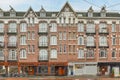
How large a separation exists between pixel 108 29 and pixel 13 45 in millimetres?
22242

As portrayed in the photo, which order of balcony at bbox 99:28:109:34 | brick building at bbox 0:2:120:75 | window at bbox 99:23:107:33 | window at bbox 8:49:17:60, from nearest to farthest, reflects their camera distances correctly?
brick building at bbox 0:2:120:75 → window at bbox 8:49:17:60 → balcony at bbox 99:28:109:34 → window at bbox 99:23:107:33

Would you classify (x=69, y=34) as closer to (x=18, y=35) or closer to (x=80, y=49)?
(x=80, y=49)

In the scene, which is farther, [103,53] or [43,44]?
[103,53]

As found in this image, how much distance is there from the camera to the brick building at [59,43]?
8006cm

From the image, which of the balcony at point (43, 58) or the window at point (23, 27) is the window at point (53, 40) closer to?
the balcony at point (43, 58)

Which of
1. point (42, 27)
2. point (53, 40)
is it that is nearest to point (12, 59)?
point (42, 27)

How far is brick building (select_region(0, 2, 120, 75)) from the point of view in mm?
80062

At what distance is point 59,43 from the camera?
263 feet

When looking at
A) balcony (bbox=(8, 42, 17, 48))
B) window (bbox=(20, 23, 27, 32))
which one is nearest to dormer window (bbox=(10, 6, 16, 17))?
window (bbox=(20, 23, 27, 32))

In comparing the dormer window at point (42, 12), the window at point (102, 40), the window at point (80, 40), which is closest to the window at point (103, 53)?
the window at point (102, 40)

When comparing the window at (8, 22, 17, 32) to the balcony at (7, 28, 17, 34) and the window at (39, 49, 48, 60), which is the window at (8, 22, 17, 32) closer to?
the balcony at (7, 28, 17, 34)

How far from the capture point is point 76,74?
7919cm

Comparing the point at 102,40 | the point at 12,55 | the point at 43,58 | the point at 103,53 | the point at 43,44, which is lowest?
the point at 43,58

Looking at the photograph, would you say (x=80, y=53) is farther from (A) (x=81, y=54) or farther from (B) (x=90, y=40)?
(B) (x=90, y=40)
